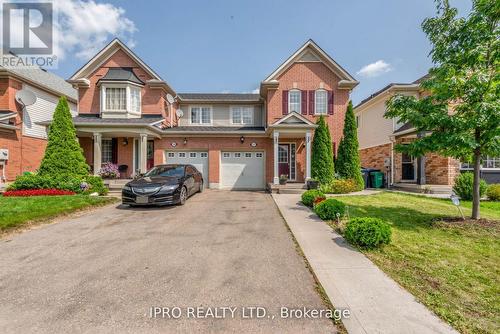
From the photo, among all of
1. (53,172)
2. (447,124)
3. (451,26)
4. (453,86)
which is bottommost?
(53,172)

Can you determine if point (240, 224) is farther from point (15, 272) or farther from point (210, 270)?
point (15, 272)

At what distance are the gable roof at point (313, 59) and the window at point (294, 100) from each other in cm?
149

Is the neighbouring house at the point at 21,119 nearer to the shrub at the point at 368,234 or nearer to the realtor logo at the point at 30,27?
the realtor logo at the point at 30,27

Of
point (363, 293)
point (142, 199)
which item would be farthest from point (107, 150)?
point (363, 293)

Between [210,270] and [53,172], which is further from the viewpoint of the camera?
[53,172]

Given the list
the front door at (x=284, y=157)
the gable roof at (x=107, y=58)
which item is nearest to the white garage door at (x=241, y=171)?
the front door at (x=284, y=157)

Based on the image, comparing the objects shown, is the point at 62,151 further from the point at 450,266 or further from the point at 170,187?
the point at 450,266

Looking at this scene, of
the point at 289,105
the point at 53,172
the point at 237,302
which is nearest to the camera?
the point at 237,302

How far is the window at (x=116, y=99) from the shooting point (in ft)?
47.8

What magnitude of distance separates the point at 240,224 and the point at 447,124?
19.0ft

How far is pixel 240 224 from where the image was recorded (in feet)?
20.3

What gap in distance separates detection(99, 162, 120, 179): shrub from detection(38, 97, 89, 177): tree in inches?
62.0

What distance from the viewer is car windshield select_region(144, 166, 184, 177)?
9.32 m

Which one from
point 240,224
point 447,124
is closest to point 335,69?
point 447,124
